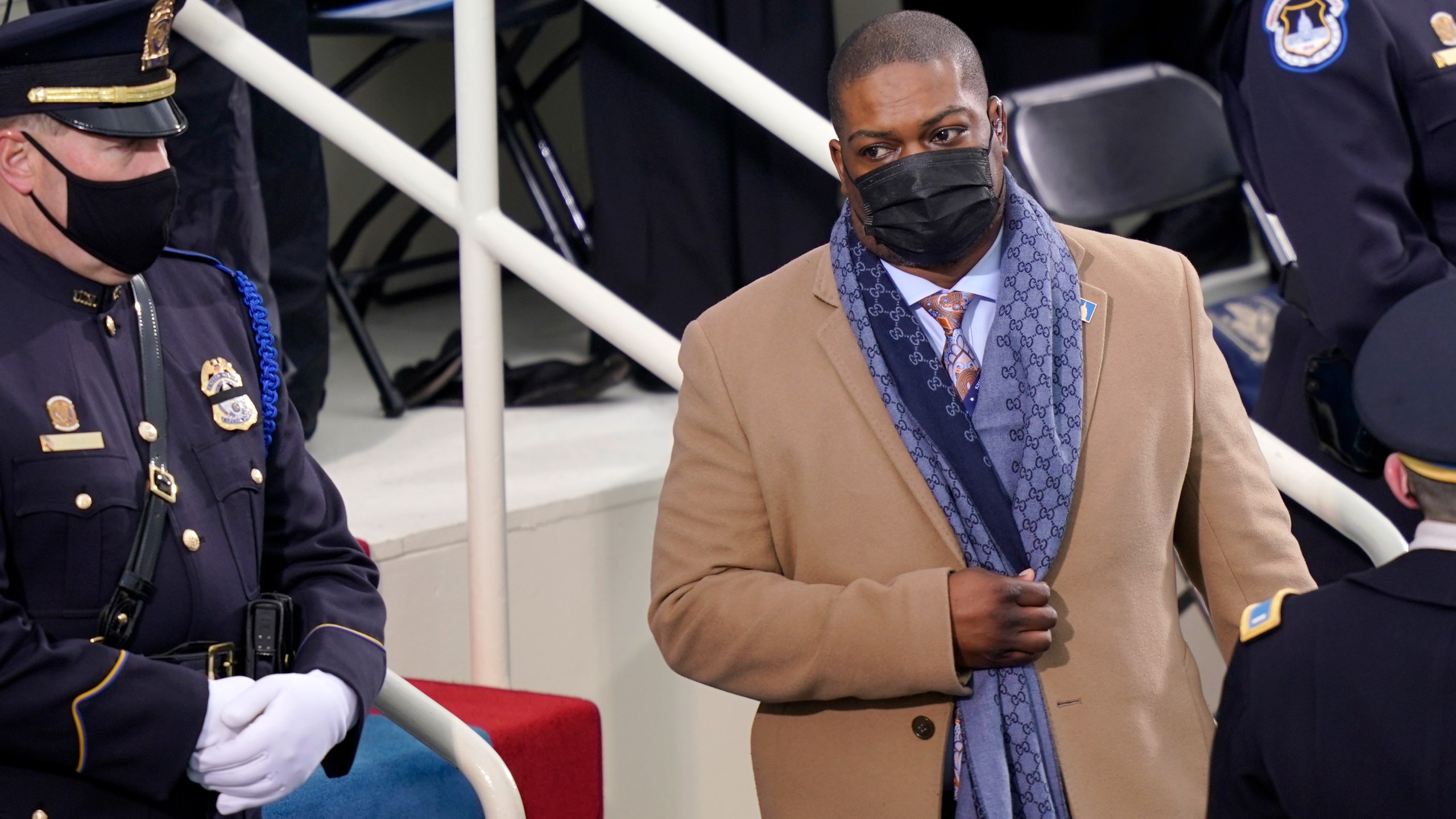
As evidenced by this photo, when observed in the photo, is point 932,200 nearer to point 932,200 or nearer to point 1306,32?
point 932,200

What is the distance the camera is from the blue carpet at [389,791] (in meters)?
1.70

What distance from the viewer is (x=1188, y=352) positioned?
159 centimetres

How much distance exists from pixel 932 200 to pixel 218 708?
28.5 inches

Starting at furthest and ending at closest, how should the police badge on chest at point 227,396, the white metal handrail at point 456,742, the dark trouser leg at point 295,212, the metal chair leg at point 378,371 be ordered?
the metal chair leg at point 378,371 < the dark trouser leg at point 295,212 < the white metal handrail at point 456,742 < the police badge on chest at point 227,396

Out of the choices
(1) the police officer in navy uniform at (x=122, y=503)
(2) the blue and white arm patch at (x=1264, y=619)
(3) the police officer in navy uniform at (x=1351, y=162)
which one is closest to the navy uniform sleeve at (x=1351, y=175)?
(3) the police officer in navy uniform at (x=1351, y=162)

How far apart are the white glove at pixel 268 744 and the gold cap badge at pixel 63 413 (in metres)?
0.26

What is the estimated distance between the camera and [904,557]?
1.54m

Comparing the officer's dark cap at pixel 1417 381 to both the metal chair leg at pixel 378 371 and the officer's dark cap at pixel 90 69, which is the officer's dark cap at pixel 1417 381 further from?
the metal chair leg at pixel 378 371

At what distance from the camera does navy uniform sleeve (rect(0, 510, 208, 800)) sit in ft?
4.40

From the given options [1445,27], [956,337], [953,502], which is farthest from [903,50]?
[1445,27]

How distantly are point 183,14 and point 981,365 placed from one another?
1.12 meters

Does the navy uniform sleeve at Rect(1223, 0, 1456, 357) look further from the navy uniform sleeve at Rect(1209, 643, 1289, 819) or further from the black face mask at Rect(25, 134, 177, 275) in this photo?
the black face mask at Rect(25, 134, 177, 275)

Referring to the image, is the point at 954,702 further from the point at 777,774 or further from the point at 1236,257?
→ the point at 1236,257

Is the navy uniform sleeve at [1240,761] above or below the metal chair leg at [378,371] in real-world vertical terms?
above
